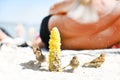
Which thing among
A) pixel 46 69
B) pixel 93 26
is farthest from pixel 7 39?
pixel 46 69

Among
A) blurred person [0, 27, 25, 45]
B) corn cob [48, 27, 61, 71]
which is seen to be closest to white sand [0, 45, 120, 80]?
corn cob [48, 27, 61, 71]

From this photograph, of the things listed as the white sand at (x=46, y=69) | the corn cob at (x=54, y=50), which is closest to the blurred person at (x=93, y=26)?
the white sand at (x=46, y=69)

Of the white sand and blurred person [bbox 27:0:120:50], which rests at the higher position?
blurred person [bbox 27:0:120:50]

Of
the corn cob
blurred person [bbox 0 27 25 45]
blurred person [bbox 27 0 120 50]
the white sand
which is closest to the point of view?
the white sand

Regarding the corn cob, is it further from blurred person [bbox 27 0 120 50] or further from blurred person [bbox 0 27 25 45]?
blurred person [bbox 0 27 25 45]

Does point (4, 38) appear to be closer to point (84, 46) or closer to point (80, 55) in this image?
point (84, 46)

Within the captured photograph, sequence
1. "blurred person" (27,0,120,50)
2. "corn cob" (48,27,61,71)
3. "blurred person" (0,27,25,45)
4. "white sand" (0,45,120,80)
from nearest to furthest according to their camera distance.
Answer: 1. "white sand" (0,45,120,80)
2. "corn cob" (48,27,61,71)
3. "blurred person" (27,0,120,50)
4. "blurred person" (0,27,25,45)

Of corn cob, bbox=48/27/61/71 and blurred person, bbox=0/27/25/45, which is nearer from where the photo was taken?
corn cob, bbox=48/27/61/71
